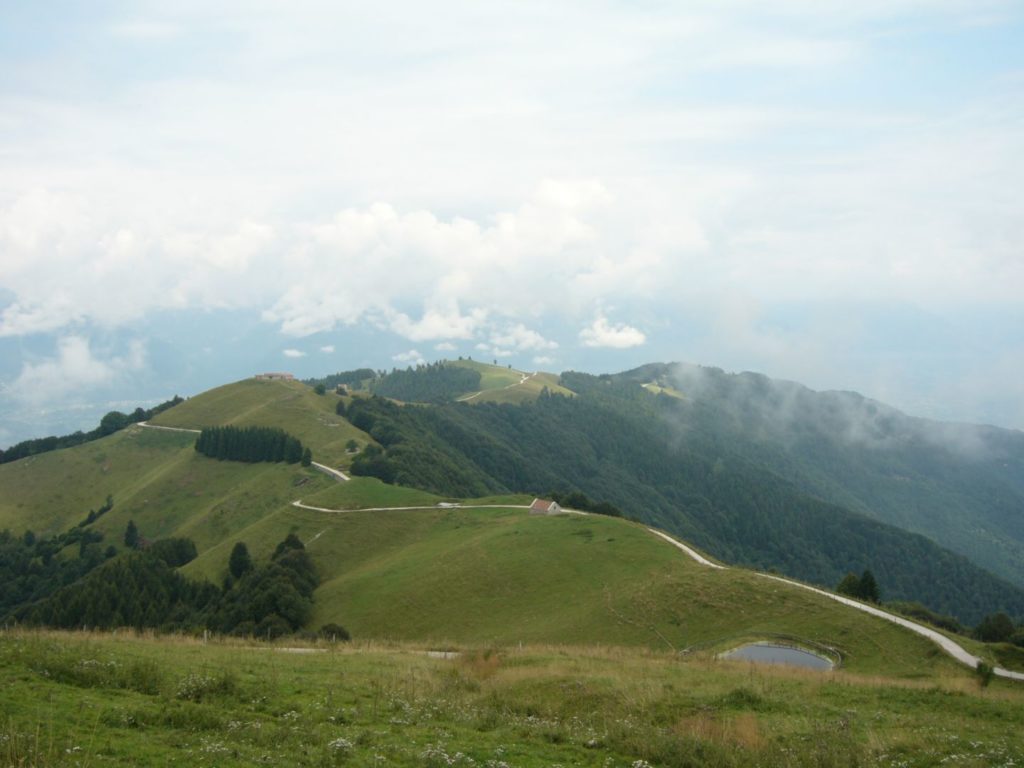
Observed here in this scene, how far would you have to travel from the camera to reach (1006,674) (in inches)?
1204

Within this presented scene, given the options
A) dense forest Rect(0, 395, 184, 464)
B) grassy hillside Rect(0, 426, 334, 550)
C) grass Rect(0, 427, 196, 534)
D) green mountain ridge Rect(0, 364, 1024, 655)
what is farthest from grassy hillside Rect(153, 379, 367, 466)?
grass Rect(0, 427, 196, 534)

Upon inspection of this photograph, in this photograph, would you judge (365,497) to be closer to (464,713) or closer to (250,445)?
(250,445)

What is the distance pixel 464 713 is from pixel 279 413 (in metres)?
132

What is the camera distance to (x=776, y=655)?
36531 mm

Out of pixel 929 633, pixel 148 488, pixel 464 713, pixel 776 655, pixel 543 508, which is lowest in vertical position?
pixel 776 655

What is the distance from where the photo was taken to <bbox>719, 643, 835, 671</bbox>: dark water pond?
35.0 m

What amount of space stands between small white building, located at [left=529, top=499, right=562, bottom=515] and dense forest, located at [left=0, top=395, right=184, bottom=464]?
4208 inches

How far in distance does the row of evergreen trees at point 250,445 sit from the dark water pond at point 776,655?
90.0 m

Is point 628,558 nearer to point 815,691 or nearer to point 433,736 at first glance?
point 815,691

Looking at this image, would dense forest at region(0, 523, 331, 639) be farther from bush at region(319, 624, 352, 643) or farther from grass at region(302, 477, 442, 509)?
grass at region(302, 477, 442, 509)

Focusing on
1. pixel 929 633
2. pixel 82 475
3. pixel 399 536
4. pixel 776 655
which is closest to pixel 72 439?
pixel 82 475

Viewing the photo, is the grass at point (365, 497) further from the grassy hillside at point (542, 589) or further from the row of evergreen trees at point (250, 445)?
the row of evergreen trees at point (250, 445)

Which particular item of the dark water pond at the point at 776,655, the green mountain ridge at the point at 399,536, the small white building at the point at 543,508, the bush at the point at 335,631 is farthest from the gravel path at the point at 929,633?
the small white building at the point at 543,508

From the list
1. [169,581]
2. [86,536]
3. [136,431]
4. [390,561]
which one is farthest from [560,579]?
[136,431]
